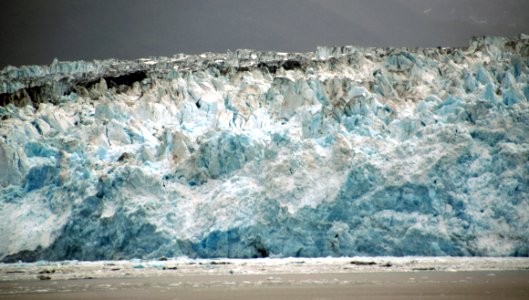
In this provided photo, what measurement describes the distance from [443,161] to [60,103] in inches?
530

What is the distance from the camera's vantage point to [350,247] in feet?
56.5

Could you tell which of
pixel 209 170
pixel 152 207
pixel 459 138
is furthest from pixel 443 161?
pixel 152 207

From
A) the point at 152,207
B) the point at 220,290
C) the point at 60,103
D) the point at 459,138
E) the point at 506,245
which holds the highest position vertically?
the point at 60,103

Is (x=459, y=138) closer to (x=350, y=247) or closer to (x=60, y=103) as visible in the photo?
(x=350, y=247)

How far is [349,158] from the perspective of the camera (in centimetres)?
1822

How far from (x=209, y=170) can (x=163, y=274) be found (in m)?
4.96

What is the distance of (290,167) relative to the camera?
1834 centimetres

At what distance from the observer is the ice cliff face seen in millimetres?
17219

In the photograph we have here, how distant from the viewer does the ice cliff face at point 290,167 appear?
678 inches

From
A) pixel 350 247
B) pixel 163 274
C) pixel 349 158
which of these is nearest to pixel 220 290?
pixel 163 274

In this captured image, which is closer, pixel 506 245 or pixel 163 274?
pixel 163 274

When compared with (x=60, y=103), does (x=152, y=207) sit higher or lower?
lower

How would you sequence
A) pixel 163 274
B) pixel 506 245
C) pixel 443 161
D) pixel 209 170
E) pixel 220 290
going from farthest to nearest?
pixel 209 170
pixel 443 161
pixel 506 245
pixel 163 274
pixel 220 290

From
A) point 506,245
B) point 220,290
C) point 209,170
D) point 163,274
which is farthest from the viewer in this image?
point 209,170
